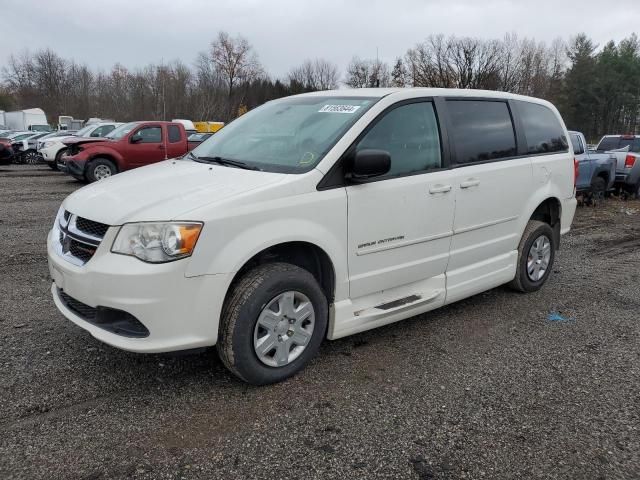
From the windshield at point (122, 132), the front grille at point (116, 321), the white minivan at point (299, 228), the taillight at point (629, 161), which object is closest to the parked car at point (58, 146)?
the windshield at point (122, 132)

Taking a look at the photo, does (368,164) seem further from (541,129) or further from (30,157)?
(30,157)

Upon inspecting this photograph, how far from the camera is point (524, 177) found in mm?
4777

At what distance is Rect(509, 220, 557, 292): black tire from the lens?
16.4 ft

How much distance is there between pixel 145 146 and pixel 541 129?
1129 cm

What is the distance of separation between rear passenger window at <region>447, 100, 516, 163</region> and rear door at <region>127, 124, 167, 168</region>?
1105 cm

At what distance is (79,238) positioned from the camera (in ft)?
10.3

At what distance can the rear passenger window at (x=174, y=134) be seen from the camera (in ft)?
47.4

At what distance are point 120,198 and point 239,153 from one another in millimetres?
994

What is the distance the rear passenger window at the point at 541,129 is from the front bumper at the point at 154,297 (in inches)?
134

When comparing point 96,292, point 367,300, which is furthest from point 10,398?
point 367,300

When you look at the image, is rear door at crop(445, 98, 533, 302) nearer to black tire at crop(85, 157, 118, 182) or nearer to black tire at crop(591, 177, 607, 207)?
black tire at crop(591, 177, 607, 207)

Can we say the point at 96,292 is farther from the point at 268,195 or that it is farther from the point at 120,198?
the point at 268,195

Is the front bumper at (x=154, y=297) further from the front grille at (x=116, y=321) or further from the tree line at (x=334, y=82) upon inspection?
the tree line at (x=334, y=82)

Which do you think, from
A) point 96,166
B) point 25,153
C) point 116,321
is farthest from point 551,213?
point 25,153
